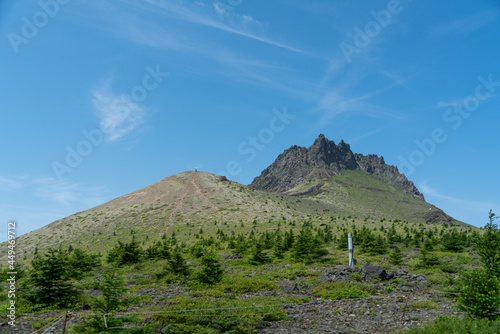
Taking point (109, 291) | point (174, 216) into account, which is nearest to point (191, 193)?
point (174, 216)

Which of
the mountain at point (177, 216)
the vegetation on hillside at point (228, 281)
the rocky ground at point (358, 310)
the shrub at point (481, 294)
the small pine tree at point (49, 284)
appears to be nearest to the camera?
the shrub at point (481, 294)

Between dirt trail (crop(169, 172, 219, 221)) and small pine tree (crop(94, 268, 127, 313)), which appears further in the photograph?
dirt trail (crop(169, 172, 219, 221))

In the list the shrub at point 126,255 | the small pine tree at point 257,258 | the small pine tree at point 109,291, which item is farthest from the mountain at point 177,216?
the small pine tree at point 109,291

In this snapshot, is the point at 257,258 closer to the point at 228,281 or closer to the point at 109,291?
the point at 228,281

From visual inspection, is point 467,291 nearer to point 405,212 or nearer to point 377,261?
point 377,261

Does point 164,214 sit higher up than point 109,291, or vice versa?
point 164,214

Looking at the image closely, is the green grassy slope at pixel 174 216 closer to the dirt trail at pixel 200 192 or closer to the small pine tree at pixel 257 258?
the dirt trail at pixel 200 192

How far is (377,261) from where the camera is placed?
29016 millimetres

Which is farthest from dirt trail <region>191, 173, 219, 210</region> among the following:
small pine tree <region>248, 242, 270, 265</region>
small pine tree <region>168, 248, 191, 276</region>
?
small pine tree <region>168, 248, 191, 276</region>

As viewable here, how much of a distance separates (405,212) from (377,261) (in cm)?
13449

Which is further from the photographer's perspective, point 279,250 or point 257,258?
point 279,250

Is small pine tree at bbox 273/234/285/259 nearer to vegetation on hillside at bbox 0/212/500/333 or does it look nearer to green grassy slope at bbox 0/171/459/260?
vegetation on hillside at bbox 0/212/500/333

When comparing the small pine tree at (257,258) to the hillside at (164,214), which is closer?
the small pine tree at (257,258)

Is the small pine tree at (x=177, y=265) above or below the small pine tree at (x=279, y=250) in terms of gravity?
below
